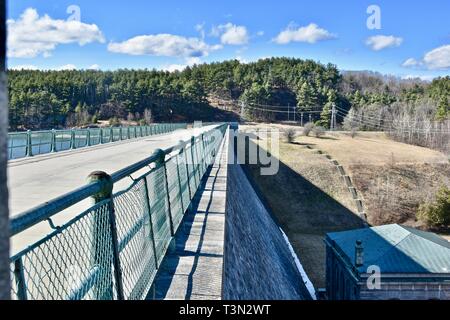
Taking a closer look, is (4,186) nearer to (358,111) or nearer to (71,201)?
(71,201)

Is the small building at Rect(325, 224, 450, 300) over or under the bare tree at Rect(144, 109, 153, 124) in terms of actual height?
under

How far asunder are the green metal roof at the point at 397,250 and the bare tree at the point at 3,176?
14.6 meters

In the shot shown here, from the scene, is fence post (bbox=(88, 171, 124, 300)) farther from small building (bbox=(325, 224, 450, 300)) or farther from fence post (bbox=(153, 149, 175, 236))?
small building (bbox=(325, 224, 450, 300))

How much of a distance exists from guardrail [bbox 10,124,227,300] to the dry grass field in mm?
20082

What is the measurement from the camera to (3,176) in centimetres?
94

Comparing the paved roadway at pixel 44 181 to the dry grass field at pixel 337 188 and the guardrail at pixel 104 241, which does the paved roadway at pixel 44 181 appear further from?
the dry grass field at pixel 337 188

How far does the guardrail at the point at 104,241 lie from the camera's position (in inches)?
87.8

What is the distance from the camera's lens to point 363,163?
46.8m

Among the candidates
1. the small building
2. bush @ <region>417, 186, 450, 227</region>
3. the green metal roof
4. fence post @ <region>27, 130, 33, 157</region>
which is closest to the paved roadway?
fence post @ <region>27, 130, 33, 157</region>

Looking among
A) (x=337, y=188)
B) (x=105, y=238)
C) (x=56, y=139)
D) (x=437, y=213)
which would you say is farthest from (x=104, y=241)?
(x=337, y=188)

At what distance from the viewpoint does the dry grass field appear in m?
33.5

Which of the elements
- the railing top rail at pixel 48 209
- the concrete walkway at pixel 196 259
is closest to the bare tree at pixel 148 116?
the concrete walkway at pixel 196 259
